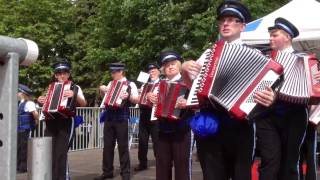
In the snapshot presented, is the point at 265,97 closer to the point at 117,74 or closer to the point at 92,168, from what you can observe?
the point at 117,74

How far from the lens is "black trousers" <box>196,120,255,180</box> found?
14.0 feet

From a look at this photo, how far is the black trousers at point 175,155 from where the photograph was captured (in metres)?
6.64

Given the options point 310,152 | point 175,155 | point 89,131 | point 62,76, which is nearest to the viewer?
point 175,155

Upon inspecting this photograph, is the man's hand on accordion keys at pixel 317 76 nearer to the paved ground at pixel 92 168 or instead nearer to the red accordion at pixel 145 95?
the paved ground at pixel 92 168

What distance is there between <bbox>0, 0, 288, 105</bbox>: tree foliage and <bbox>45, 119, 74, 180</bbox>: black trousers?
1215 cm

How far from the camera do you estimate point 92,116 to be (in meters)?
16.4

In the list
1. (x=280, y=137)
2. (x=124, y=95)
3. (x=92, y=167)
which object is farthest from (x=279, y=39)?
(x=92, y=167)

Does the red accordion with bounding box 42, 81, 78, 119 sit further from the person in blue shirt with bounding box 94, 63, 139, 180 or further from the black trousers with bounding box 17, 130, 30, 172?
the black trousers with bounding box 17, 130, 30, 172

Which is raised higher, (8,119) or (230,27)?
(230,27)

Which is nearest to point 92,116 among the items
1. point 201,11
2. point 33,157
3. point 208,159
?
point 201,11

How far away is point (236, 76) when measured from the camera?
161 inches

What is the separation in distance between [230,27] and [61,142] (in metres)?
3.90

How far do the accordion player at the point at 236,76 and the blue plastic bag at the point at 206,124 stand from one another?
7.1 inches

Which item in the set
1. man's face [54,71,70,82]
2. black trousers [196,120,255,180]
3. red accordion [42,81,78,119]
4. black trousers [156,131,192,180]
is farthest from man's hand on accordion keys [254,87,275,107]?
man's face [54,71,70,82]
